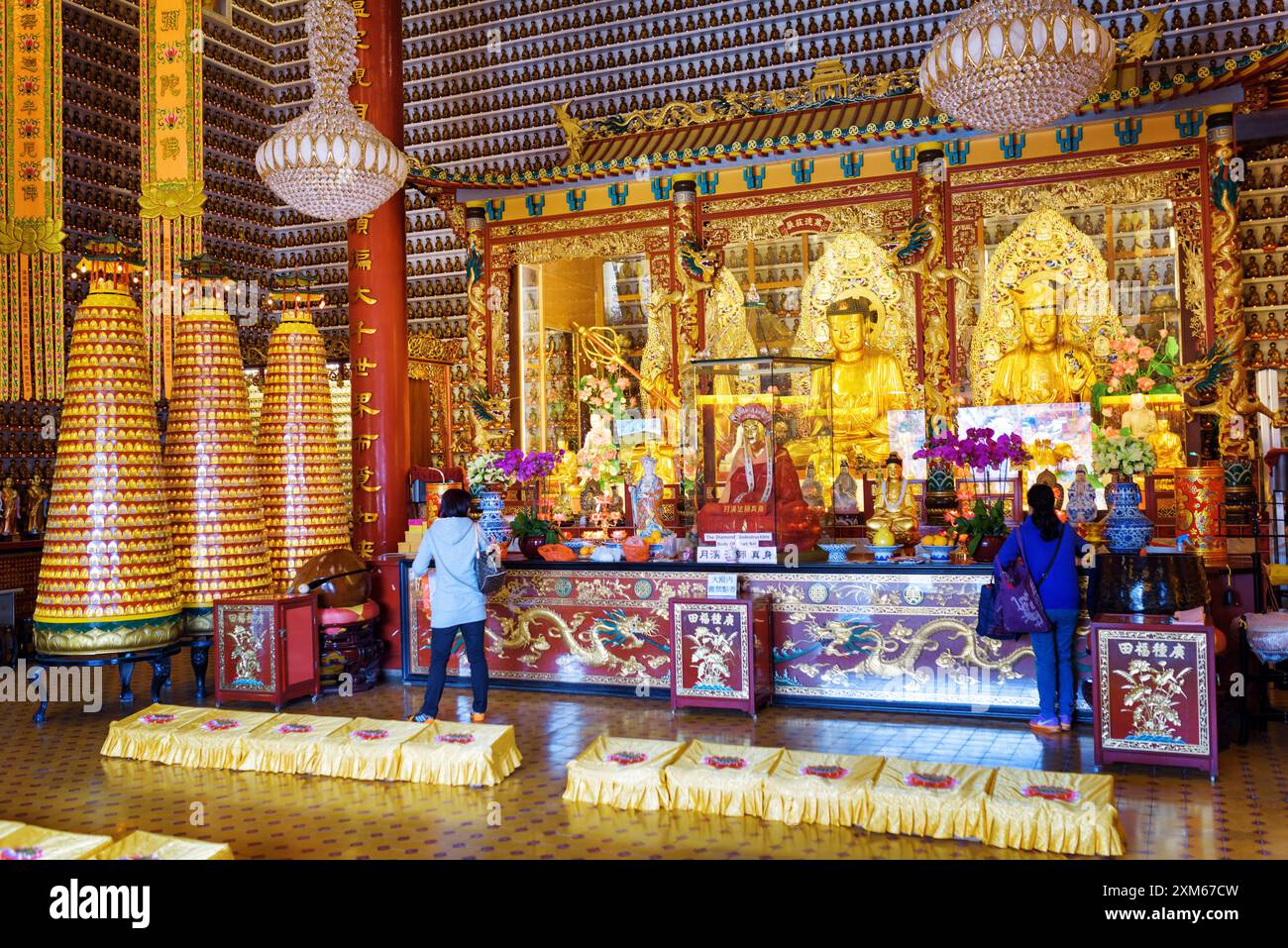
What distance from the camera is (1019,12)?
5.22 metres

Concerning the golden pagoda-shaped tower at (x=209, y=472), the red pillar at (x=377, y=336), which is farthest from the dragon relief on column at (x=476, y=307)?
the golden pagoda-shaped tower at (x=209, y=472)

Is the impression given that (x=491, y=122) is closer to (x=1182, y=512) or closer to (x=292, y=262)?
(x=292, y=262)

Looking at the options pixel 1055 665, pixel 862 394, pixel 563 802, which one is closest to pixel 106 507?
pixel 563 802

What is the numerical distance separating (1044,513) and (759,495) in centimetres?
170

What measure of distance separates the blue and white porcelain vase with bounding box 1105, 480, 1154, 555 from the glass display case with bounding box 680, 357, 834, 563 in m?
1.65

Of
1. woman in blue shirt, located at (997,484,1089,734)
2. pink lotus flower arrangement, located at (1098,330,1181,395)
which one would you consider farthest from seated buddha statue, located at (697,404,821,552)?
pink lotus flower arrangement, located at (1098,330,1181,395)

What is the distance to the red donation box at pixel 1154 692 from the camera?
427 cm

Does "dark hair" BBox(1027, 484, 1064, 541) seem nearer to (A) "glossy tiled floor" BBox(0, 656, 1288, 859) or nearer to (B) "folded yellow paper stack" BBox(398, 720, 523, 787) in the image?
(A) "glossy tiled floor" BBox(0, 656, 1288, 859)

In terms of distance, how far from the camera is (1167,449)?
8.20 m

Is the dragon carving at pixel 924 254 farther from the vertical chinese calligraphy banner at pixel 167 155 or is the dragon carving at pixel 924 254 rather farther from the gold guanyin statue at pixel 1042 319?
the vertical chinese calligraphy banner at pixel 167 155

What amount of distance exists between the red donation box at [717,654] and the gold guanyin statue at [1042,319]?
4391mm

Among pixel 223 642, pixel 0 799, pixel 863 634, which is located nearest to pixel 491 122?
pixel 223 642

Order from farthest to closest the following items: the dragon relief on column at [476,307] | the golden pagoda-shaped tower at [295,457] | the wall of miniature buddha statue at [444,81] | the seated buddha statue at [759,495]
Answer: the dragon relief on column at [476,307], the wall of miniature buddha statue at [444,81], the golden pagoda-shaped tower at [295,457], the seated buddha statue at [759,495]

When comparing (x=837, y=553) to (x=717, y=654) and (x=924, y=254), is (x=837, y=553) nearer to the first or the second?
(x=717, y=654)
